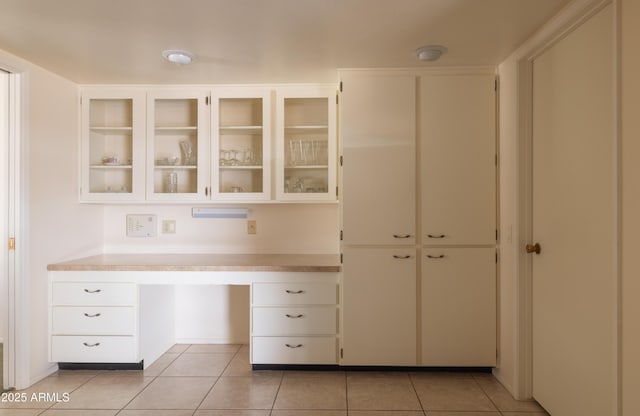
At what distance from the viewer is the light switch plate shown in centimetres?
307

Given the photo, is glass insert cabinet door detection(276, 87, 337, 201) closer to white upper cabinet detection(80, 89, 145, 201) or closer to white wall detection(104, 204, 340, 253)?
white wall detection(104, 204, 340, 253)

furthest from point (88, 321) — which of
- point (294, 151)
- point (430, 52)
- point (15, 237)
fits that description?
point (430, 52)

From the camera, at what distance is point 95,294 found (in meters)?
2.54

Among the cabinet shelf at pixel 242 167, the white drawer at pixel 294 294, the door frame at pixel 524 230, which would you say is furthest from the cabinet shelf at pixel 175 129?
the door frame at pixel 524 230

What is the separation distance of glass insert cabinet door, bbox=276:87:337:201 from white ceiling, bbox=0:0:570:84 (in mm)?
199

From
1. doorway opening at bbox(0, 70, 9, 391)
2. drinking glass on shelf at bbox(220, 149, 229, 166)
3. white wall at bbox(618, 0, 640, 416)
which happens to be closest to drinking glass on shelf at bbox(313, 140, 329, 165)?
drinking glass on shelf at bbox(220, 149, 229, 166)

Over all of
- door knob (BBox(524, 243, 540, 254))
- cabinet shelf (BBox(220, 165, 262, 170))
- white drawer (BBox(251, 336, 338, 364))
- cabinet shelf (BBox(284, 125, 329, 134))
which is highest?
cabinet shelf (BBox(284, 125, 329, 134))

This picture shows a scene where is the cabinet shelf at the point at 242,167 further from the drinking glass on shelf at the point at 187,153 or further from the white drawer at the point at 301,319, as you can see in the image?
the white drawer at the point at 301,319

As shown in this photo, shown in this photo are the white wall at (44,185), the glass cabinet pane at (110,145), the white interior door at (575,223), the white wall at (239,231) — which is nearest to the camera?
the white interior door at (575,223)

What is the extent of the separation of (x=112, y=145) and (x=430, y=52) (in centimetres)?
249

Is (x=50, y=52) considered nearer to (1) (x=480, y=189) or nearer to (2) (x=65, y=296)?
(2) (x=65, y=296)

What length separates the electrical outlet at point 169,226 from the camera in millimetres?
3072

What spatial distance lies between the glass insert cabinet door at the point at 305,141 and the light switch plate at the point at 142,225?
118 centimetres

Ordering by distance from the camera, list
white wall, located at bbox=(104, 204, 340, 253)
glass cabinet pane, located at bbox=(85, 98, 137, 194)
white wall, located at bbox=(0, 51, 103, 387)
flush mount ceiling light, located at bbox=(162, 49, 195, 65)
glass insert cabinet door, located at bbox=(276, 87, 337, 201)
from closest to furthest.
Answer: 1. flush mount ceiling light, located at bbox=(162, 49, 195, 65)
2. white wall, located at bbox=(0, 51, 103, 387)
3. glass insert cabinet door, located at bbox=(276, 87, 337, 201)
4. glass cabinet pane, located at bbox=(85, 98, 137, 194)
5. white wall, located at bbox=(104, 204, 340, 253)
